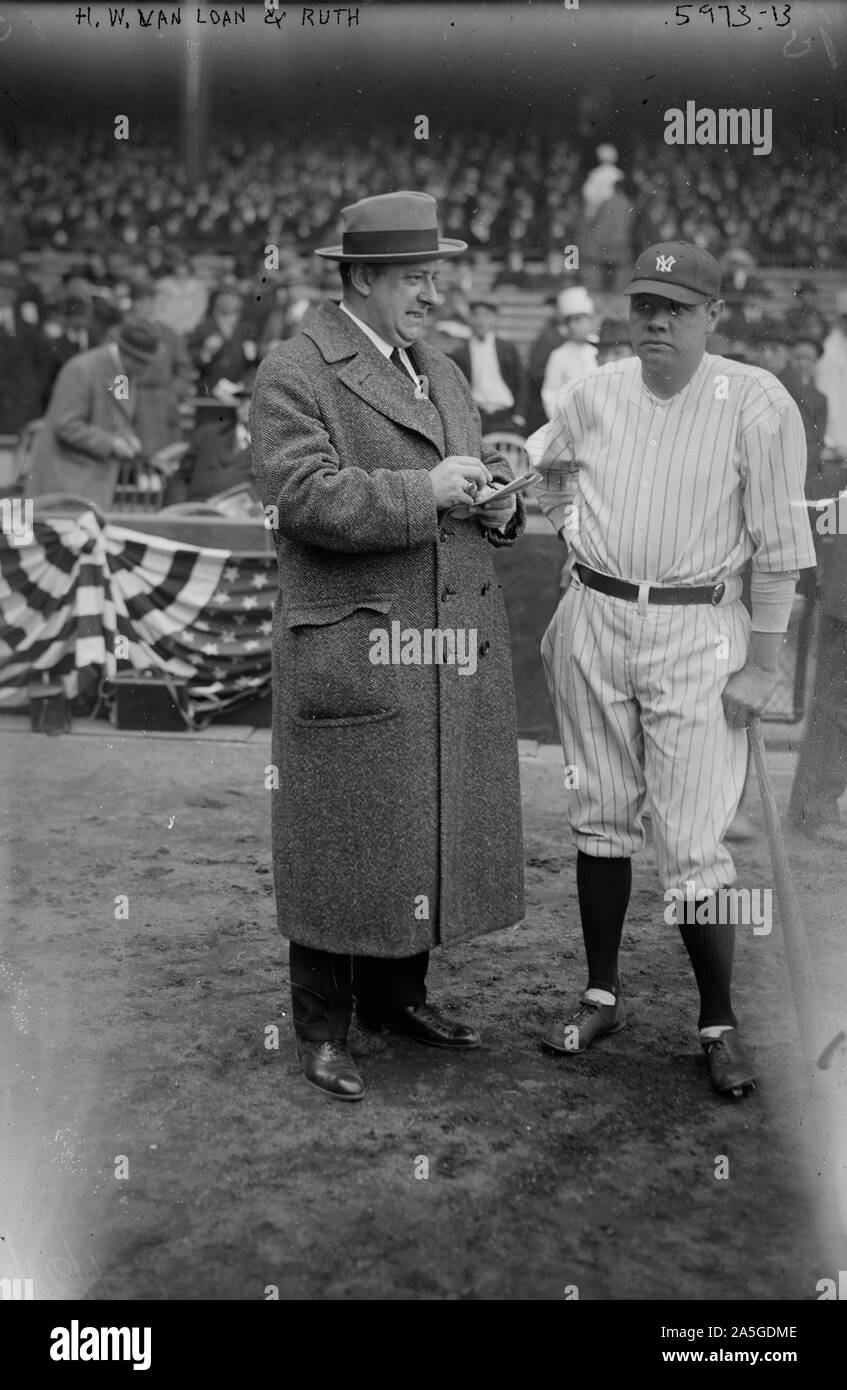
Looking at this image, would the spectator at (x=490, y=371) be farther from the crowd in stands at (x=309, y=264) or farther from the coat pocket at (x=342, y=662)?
the coat pocket at (x=342, y=662)

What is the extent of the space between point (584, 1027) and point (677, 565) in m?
1.21

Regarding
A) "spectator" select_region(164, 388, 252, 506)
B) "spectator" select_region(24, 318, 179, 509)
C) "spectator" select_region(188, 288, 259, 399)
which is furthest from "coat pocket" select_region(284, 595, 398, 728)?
"spectator" select_region(188, 288, 259, 399)

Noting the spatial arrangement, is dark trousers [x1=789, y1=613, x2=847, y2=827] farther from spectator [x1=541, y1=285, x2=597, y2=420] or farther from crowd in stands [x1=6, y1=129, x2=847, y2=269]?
crowd in stands [x1=6, y1=129, x2=847, y2=269]

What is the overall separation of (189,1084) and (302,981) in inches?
14.5

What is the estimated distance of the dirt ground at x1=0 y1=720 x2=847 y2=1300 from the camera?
2873 millimetres

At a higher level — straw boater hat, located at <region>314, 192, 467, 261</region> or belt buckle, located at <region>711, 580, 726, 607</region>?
straw boater hat, located at <region>314, 192, 467, 261</region>

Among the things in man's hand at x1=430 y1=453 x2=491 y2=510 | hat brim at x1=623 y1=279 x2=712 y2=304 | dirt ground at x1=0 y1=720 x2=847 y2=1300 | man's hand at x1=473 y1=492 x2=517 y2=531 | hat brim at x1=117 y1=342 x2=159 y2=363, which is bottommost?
dirt ground at x1=0 y1=720 x2=847 y2=1300

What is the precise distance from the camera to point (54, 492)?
9023 millimetres

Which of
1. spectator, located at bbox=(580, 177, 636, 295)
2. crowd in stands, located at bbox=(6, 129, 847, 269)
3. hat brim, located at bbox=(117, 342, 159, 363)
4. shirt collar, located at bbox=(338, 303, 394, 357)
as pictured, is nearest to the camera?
shirt collar, located at bbox=(338, 303, 394, 357)

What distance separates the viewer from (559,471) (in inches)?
157

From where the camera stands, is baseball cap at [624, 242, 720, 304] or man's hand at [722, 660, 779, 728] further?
man's hand at [722, 660, 779, 728]

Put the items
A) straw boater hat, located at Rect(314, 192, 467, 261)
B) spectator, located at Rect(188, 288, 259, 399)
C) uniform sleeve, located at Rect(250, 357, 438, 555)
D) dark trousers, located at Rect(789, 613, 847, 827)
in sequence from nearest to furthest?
uniform sleeve, located at Rect(250, 357, 438, 555)
straw boater hat, located at Rect(314, 192, 467, 261)
dark trousers, located at Rect(789, 613, 847, 827)
spectator, located at Rect(188, 288, 259, 399)

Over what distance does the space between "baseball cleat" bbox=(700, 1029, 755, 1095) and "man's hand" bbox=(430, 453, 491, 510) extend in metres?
1.47

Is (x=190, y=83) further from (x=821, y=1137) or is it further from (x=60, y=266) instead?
(x=821, y=1137)
